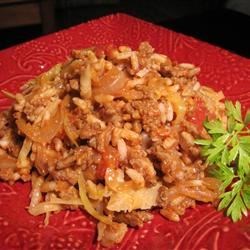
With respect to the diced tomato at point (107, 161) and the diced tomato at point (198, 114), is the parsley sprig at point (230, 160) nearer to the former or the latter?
the diced tomato at point (198, 114)

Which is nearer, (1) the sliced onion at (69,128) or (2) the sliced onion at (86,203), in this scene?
(2) the sliced onion at (86,203)

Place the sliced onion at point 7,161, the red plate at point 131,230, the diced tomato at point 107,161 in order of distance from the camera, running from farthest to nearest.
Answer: the sliced onion at point 7,161 < the diced tomato at point 107,161 < the red plate at point 131,230

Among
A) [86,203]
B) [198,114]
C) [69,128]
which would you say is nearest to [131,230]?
[86,203]

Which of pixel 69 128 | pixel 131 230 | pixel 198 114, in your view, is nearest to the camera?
pixel 131 230

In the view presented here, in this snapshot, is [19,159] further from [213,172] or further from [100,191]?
[213,172]

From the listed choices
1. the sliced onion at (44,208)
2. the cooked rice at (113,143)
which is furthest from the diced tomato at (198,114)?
the sliced onion at (44,208)

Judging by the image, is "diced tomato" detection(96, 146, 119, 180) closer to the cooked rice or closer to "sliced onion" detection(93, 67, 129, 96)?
the cooked rice

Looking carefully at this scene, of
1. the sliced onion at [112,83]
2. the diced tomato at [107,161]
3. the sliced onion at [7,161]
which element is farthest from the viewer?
the sliced onion at [7,161]

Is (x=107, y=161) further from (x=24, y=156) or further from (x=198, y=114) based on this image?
(x=198, y=114)

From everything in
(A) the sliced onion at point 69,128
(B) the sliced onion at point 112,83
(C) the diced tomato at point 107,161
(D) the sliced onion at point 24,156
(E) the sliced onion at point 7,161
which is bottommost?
(E) the sliced onion at point 7,161
